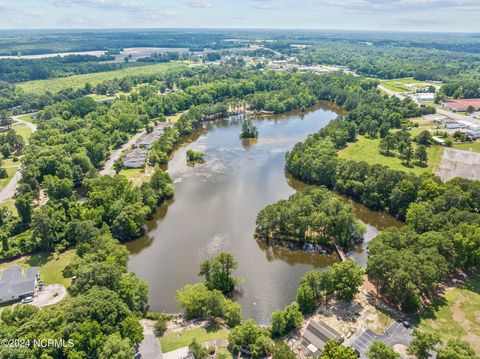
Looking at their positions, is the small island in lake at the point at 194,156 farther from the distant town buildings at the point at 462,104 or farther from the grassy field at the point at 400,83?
the grassy field at the point at 400,83

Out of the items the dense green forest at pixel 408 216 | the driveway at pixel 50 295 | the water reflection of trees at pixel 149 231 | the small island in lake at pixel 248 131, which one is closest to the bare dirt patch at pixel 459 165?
the dense green forest at pixel 408 216

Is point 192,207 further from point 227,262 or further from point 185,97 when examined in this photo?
point 185,97

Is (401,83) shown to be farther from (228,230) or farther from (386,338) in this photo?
(386,338)

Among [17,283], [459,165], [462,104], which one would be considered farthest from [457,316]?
[462,104]

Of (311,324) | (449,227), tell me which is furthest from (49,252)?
(449,227)

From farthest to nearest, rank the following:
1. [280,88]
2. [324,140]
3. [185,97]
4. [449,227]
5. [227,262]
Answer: [280,88] < [185,97] < [324,140] < [449,227] < [227,262]
